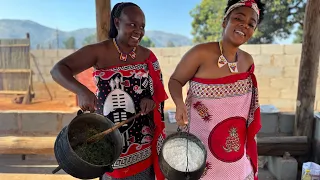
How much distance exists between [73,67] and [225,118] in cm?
67

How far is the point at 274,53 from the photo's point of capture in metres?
6.78

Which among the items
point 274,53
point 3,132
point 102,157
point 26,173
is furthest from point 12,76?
point 102,157

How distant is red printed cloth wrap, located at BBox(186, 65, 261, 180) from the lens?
127 cm

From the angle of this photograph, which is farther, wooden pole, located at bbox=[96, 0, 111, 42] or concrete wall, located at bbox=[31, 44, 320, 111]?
concrete wall, located at bbox=[31, 44, 320, 111]

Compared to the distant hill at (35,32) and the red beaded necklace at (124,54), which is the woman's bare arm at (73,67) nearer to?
the red beaded necklace at (124,54)

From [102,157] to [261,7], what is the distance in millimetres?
954

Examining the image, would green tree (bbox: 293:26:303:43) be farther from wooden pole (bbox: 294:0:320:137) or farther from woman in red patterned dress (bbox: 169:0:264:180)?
woman in red patterned dress (bbox: 169:0:264:180)

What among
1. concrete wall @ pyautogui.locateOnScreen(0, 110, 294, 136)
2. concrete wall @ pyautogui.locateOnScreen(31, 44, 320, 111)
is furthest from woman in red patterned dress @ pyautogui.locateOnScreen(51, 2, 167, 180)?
concrete wall @ pyautogui.locateOnScreen(31, 44, 320, 111)

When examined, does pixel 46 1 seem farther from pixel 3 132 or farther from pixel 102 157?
pixel 102 157

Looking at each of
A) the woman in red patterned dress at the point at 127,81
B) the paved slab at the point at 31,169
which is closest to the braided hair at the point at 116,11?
the woman in red patterned dress at the point at 127,81

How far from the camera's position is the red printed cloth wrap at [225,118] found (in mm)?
1272

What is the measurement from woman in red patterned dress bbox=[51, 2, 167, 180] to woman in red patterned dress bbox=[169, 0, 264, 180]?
Result: 0.13 meters

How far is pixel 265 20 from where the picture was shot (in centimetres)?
987

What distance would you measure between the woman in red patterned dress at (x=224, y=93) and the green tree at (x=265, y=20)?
Answer: 761 centimetres
